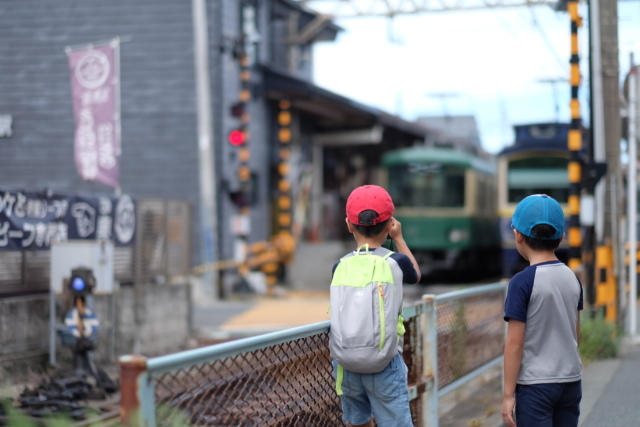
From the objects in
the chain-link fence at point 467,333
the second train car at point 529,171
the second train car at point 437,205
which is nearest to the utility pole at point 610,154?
the chain-link fence at point 467,333

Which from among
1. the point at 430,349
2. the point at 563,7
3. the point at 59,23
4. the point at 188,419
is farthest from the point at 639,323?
the point at 59,23

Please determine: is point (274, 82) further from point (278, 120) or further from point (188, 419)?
point (188, 419)

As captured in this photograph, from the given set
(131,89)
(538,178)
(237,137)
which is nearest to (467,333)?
(538,178)

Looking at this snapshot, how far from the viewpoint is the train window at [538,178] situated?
67.4 feet

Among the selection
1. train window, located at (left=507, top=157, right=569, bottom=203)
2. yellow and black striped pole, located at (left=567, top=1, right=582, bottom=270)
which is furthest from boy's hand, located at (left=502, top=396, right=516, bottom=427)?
train window, located at (left=507, top=157, right=569, bottom=203)

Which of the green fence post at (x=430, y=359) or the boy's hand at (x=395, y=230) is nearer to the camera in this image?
the boy's hand at (x=395, y=230)

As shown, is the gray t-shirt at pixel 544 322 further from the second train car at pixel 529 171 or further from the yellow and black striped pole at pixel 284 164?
the yellow and black striped pole at pixel 284 164

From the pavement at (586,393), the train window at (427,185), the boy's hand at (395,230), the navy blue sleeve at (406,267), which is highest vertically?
the train window at (427,185)

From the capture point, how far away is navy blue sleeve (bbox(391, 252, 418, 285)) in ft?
14.1

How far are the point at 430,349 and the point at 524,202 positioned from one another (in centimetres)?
227

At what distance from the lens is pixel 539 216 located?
4.07 metres

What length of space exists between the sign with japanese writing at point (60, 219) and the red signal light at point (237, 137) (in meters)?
9.22

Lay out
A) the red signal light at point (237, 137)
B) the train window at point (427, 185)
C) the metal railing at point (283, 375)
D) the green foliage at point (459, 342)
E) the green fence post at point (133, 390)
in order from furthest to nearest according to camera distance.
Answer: the train window at point (427, 185), the red signal light at point (237, 137), the green foliage at point (459, 342), the metal railing at point (283, 375), the green fence post at point (133, 390)

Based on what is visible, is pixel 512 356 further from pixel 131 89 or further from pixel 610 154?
pixel 131 89
